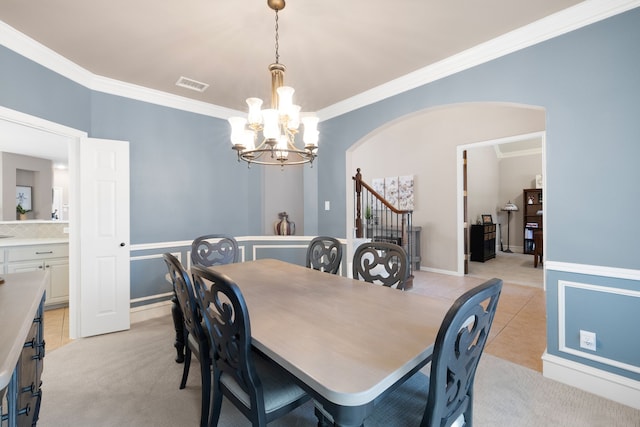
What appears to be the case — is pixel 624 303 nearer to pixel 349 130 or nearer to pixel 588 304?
pixel 588 304

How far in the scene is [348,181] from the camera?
3.78m

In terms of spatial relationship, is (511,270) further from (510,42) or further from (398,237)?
(510,42)

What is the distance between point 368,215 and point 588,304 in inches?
169

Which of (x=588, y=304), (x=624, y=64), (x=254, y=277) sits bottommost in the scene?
(x=588, y=304)

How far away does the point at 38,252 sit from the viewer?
141 inches

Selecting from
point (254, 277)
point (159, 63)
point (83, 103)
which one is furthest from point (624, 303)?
point (83, 103)

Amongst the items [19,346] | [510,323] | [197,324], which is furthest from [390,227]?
[19,346]

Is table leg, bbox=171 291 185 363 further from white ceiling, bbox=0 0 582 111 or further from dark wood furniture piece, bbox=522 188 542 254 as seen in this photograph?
dark wood furniture piece, bbox=522 188 542 254

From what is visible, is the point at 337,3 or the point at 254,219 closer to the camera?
the point at 337,3

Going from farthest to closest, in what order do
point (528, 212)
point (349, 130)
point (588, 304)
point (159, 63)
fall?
point (528, 212), point (349, 130), point (159, 63), point (588, 304)

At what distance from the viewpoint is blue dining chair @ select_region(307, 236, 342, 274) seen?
2.52 meters

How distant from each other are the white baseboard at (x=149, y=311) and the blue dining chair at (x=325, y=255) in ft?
7.01

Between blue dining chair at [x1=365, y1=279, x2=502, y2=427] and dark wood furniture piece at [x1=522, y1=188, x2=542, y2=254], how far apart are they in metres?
7.94

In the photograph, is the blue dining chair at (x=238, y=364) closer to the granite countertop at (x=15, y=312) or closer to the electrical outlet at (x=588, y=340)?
the granite countertop at (x=15, y=312)
